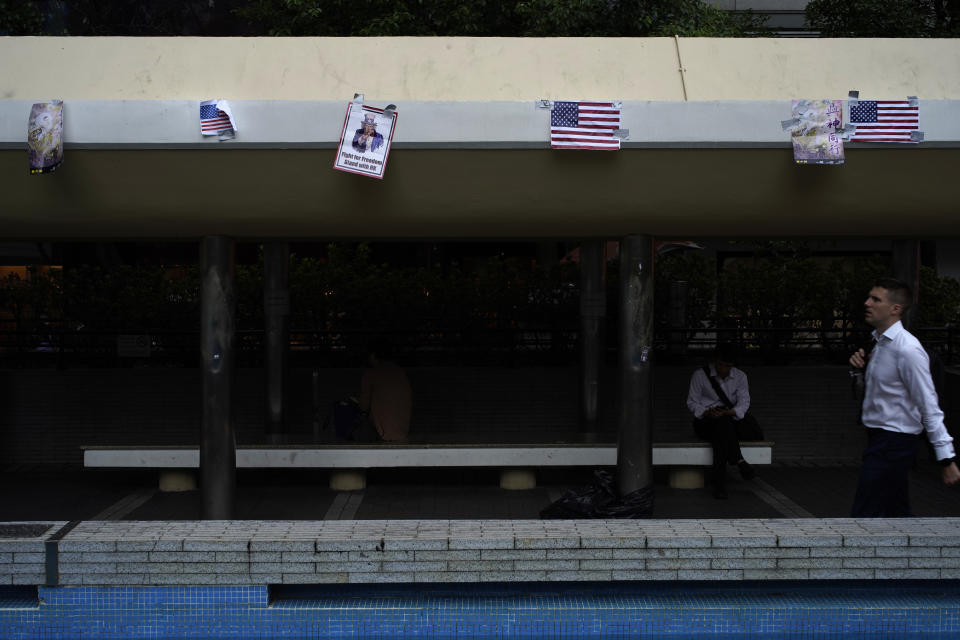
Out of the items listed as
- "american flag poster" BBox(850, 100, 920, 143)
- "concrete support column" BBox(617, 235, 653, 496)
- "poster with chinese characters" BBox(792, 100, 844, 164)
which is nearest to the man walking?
"poster with chinese characters" BBox(792, 100, 844, 164)

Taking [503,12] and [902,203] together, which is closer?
[902,203]

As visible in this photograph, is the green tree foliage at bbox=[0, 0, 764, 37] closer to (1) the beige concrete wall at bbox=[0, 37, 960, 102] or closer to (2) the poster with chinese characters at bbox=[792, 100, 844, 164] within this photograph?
(1) the beige concrete wall at bbox=[0, 37, 960, 102]

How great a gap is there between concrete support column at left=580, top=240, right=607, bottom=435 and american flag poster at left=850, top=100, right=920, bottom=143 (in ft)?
13.7

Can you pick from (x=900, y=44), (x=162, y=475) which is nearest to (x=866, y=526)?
(x=900, y=44)

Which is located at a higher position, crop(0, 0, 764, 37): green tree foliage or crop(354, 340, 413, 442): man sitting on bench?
crop(0, 0, 764, 37): green tree foliage

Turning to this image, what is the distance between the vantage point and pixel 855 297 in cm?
1140

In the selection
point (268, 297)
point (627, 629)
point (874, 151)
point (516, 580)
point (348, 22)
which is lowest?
point (627, 629)

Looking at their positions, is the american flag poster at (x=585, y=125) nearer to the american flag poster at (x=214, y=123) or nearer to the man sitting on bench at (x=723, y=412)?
the american flag poster at (x=214, y=123)

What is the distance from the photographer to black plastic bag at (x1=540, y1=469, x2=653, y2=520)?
5375 millimetres

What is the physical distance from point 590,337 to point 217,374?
4.57 metres

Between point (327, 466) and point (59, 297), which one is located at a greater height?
point (59, 297)

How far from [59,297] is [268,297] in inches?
147

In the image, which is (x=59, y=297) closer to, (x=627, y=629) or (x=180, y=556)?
(x=180, y=556)

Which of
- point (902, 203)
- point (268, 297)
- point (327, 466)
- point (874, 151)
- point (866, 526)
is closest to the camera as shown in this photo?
point (866, 526)
